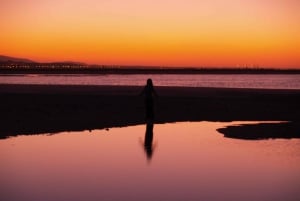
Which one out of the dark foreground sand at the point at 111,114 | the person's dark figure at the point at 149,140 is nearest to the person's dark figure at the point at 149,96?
the person's dark figure at the point at 149,140

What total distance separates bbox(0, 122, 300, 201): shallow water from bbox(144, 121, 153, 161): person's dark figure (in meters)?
0.03

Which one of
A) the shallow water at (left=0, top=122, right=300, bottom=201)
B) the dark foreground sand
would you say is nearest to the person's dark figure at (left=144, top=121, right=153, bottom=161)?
the shallow water at (left=0, top=122, right=300, bottom=201)

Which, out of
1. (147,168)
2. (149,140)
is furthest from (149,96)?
(147,168)

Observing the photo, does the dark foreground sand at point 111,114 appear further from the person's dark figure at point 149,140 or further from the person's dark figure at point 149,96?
the person's dark figure at point 149,140

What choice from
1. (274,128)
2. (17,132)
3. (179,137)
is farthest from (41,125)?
(274,128)

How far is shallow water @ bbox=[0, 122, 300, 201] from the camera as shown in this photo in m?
8.85

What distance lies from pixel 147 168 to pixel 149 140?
15.7 ft

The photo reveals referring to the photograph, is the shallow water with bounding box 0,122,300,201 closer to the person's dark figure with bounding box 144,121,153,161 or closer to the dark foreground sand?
the person's dark figure with bounding box 144,121,153,161

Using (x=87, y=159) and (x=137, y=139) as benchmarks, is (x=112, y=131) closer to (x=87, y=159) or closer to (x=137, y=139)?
(x=137, y=139)

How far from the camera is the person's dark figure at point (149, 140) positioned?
13180mm

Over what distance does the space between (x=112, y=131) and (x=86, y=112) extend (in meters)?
7.72

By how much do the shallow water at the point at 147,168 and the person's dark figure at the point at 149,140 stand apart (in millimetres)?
30

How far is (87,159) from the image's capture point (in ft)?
40.0

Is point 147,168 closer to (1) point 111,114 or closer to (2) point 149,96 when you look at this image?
(2) point 149,96
